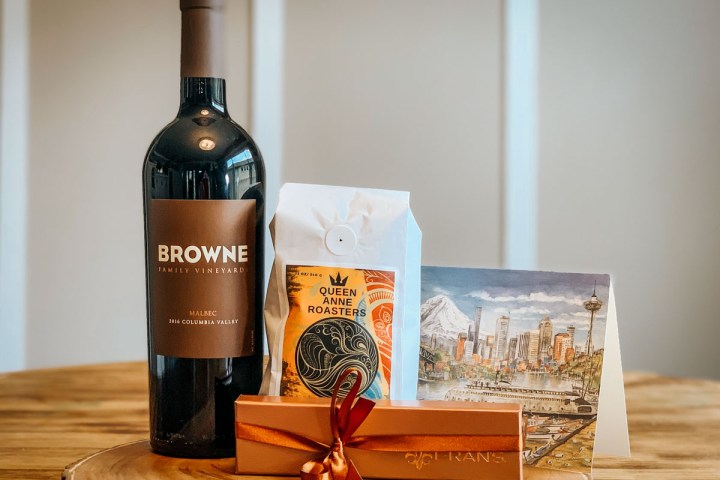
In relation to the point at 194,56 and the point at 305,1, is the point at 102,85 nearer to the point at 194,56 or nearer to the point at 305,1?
the point at 305,1

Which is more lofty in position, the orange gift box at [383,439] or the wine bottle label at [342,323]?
the wine bottle label at [342,323]

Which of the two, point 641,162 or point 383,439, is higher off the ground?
point 641,162

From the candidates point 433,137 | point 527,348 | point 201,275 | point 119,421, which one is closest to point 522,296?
point 527,348

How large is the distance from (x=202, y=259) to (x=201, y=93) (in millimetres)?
183

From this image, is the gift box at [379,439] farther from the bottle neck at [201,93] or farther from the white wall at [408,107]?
the white wall at [408,107]

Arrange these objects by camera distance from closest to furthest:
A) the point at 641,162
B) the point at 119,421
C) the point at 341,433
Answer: the point at 341,433 < the point at 119,421 < the point at 641,162

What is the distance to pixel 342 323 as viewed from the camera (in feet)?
2.67

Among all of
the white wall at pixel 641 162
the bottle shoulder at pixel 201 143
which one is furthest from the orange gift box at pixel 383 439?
the white wall at pixel 641 162

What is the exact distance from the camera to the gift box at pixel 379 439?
2.50 ft

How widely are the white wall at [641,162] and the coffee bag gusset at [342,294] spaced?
2.67 metres

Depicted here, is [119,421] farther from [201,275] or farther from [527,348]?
[527,348]

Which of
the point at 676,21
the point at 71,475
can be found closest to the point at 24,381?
the point at 71,475

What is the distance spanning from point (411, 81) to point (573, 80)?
26.9 inches

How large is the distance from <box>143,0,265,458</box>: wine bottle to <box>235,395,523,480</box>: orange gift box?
0.07 meters
